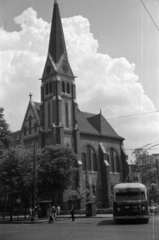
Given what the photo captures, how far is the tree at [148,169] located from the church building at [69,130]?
6.67m

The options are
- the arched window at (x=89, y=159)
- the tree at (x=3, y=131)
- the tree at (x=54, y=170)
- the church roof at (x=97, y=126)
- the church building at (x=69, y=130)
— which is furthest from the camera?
the church roof at (x=97, y=126)

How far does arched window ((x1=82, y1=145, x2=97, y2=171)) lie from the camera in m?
51.6

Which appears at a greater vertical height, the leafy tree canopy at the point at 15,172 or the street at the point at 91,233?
the leafy tree canopy at the point at 15,172

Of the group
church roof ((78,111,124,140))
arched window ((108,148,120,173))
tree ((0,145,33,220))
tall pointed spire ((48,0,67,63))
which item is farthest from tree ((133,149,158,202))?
tall pointed spire ((48,0,67,63))

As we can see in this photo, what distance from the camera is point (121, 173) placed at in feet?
186

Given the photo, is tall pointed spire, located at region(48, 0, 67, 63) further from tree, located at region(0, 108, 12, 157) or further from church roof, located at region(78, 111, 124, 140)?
tree, located at region(0, 108, 12, 157)

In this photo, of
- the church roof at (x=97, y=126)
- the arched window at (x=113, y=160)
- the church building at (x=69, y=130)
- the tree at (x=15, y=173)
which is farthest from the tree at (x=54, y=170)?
the arched window at (x=113, y=160)

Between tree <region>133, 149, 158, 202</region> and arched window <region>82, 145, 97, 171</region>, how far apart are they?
778 centimetres

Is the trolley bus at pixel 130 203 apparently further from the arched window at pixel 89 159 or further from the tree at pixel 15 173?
the arched window at pixel 89 159

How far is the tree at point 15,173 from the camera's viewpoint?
Result: 30.1 metres

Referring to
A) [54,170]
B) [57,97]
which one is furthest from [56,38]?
[54,170]

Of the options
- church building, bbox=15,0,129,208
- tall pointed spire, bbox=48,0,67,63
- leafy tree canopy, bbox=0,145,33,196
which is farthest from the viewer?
tall pointed spire, bbox=48,0,67,63

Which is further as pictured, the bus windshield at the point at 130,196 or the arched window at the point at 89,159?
the arched window at the point at 89,159

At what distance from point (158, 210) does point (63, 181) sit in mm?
12469
